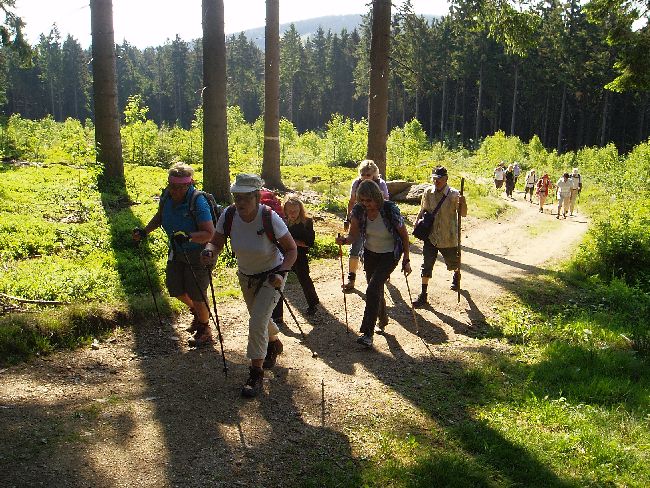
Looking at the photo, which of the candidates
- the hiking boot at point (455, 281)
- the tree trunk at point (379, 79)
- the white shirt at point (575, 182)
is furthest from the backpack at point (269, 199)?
the white shirt at point (575, 182)

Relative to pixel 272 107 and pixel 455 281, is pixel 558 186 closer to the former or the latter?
pixel 272 107

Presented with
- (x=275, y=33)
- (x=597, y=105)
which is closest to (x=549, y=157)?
(x=597, y=105)

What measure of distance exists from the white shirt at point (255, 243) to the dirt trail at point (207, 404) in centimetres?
126

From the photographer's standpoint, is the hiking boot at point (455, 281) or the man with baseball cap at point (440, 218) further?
the hiking boot at point (455, 281)

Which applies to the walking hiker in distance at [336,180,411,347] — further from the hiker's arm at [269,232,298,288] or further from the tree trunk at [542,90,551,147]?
the tree trunk at [542,90,551,147]

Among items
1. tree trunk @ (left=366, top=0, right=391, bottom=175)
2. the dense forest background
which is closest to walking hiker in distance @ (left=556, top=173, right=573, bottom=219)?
the dense forest background

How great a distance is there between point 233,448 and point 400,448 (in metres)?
1.37

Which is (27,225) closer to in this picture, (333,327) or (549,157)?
(333,327)

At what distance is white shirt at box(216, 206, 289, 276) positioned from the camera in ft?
16.6

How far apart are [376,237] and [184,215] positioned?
2294 mm

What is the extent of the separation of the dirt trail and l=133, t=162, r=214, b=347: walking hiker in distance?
55 cm

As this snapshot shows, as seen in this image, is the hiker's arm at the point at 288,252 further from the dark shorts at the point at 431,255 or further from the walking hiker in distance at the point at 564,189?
the walking hiker in distance at the point at 564,189

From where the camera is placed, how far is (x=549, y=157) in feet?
135

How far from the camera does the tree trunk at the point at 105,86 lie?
14.1 meters
